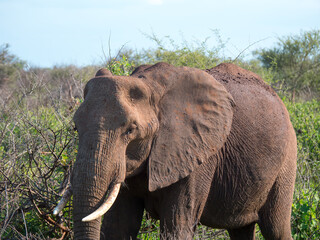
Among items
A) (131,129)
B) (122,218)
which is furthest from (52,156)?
(131,129)

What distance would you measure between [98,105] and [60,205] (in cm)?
65

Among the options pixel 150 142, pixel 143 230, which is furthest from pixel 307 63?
pixel 150 142

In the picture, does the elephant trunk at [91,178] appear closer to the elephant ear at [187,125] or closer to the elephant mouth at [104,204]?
the elephant mouth at [104,204]

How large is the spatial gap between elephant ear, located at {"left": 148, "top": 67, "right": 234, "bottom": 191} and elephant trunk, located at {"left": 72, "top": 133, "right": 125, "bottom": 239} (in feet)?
1.28

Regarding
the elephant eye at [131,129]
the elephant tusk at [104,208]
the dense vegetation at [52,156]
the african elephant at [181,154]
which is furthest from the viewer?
the dense vegetation at [52,156]

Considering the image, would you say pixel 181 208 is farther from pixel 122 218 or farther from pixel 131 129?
pixel 131 129

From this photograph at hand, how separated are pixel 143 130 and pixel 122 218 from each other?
798 millimetres

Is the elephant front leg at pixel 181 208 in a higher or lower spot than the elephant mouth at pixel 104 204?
lower

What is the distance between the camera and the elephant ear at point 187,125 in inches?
140

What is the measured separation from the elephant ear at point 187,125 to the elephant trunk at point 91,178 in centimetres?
39

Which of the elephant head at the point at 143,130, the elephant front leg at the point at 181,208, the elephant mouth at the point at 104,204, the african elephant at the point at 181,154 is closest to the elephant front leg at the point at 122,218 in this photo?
the african elephant at the point at 181,154

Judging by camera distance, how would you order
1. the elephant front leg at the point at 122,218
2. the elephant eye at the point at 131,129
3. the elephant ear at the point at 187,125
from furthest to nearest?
the elephant front leg at the point at 122,218 → the elephant ear at the point at 187,125 → the elephant eye at the point at 131,129

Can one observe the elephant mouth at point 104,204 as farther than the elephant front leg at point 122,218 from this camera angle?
No

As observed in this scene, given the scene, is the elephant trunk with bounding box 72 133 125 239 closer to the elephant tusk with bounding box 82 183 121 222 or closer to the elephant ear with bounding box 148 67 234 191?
the elephant tusk with bounding box 82 183 121 222
